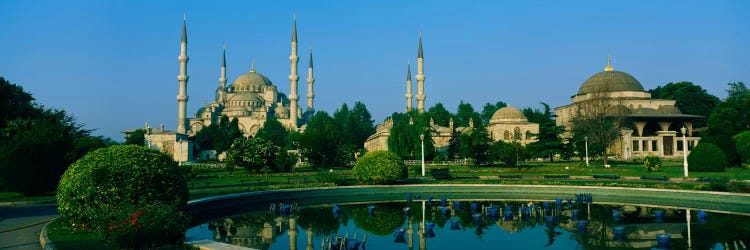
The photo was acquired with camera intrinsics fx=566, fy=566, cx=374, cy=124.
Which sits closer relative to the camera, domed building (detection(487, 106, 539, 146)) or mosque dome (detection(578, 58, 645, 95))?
domed building (detection(487, 106, 539, 146))

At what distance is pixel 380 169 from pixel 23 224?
42.6 ft

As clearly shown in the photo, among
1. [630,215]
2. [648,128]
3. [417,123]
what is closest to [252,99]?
[417,123]

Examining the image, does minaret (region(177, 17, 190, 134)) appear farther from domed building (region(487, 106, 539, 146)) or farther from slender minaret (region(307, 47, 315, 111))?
domed building (region(487, 106, 539, 146))

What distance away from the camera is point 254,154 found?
1307 inches

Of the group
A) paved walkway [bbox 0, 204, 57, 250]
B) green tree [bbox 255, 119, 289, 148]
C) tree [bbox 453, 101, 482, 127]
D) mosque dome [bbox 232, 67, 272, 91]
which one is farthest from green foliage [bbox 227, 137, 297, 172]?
mosque dome [bbox 232, 67, 272, 91]

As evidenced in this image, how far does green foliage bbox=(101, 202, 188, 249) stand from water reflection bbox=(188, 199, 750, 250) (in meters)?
1.13

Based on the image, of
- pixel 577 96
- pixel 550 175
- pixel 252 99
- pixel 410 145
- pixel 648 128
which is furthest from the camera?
pixel 252 99

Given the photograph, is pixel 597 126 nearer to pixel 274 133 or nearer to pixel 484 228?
pixel 484 228

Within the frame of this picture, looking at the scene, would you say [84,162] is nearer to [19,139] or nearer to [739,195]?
[19,139]

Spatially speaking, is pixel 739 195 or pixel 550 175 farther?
pixel 550 175

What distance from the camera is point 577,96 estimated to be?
65250 millimetres

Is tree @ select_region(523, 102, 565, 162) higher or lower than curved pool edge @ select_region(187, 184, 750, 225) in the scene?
higher

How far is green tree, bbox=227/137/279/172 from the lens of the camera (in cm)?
3319

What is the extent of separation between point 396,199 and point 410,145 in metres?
25.9
